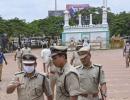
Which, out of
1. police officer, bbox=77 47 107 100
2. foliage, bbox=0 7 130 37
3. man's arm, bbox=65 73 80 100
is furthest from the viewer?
foliage, bbox=0 7 130 37

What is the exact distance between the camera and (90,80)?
6.51 metres

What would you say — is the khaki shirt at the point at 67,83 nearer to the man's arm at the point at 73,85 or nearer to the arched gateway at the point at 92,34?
the man's arm at the point at 73,85

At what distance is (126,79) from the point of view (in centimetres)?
1995

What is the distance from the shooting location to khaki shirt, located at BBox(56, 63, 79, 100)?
553 cm

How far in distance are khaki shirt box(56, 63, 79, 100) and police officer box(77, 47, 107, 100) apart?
0.64 m

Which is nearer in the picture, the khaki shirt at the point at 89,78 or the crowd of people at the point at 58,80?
the crowd of people at the point at 58,80

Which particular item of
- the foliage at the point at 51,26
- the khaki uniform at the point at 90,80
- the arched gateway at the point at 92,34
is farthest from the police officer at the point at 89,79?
the foliage at the point at 51,26

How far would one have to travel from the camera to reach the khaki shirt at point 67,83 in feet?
18.1

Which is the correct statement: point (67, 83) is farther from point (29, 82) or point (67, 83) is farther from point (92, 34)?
point (92, 34)

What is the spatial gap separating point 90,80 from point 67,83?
94 centimetres

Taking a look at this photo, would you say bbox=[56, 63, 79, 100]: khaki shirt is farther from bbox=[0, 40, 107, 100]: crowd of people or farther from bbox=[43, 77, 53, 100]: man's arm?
bbox=[43, 77, 53, 100]: man's arm

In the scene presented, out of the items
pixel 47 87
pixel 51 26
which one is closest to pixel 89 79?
pixel 47 87

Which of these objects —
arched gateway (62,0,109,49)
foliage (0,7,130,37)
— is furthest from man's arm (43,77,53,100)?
foliage (0,7,130,37)

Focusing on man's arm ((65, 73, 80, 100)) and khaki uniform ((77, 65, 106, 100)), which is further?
khaki uniform ((77, 65, 106, 100))
